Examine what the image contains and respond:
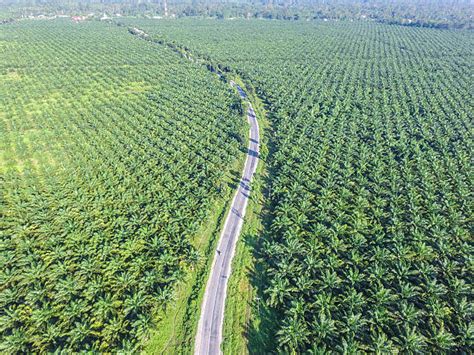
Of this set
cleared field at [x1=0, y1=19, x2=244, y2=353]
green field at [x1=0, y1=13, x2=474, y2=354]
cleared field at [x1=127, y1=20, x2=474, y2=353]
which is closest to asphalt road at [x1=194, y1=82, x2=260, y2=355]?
green field at [x1=0, y1=13, x2=474, y2=354]

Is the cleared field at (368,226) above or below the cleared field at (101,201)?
above

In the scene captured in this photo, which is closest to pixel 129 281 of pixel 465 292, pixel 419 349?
pixel 419 349

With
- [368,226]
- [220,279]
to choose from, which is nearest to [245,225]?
[220,279]

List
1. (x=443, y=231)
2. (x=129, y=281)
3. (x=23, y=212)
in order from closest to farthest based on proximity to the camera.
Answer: (x=129, y=281) < (x=443, y=231) < (x=23, y=212)

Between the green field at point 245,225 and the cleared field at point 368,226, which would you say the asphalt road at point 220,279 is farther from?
the cleared field at point 368,226

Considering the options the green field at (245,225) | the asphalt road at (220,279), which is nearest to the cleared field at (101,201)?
the green field at (245,225)

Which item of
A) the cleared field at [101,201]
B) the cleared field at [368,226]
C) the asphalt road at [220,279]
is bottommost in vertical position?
the asphalt road at [220,279]

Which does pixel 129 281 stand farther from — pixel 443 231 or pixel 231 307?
pixel 443 231
